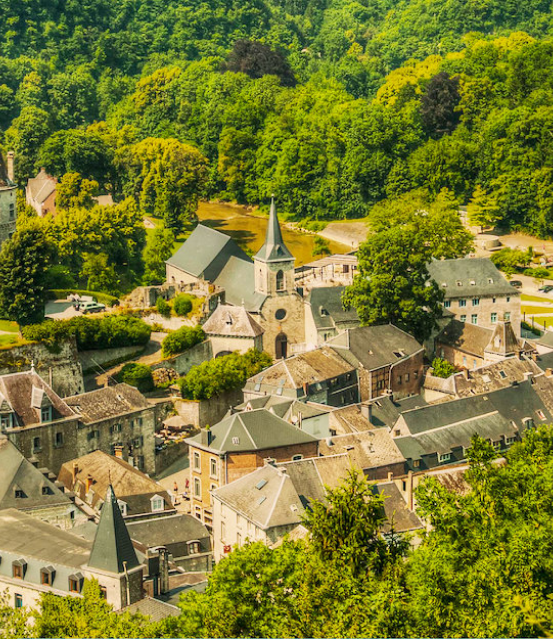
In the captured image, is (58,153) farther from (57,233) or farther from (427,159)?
(427,159)

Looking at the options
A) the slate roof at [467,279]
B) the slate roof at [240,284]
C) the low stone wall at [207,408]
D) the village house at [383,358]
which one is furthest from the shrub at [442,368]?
the low stone wall at [207,408]

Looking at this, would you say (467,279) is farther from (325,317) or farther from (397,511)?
(397,511)

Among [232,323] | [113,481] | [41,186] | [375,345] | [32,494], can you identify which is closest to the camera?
[32,494]

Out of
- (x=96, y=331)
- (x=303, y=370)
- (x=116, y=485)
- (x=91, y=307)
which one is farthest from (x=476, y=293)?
(x=116, y=485)

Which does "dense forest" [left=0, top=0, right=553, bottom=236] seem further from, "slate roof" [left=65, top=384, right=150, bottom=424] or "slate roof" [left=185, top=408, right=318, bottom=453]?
"slate roof" [left=185, top=408, right=318, bottom=453]

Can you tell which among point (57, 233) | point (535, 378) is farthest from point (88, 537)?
point (57, 233)
